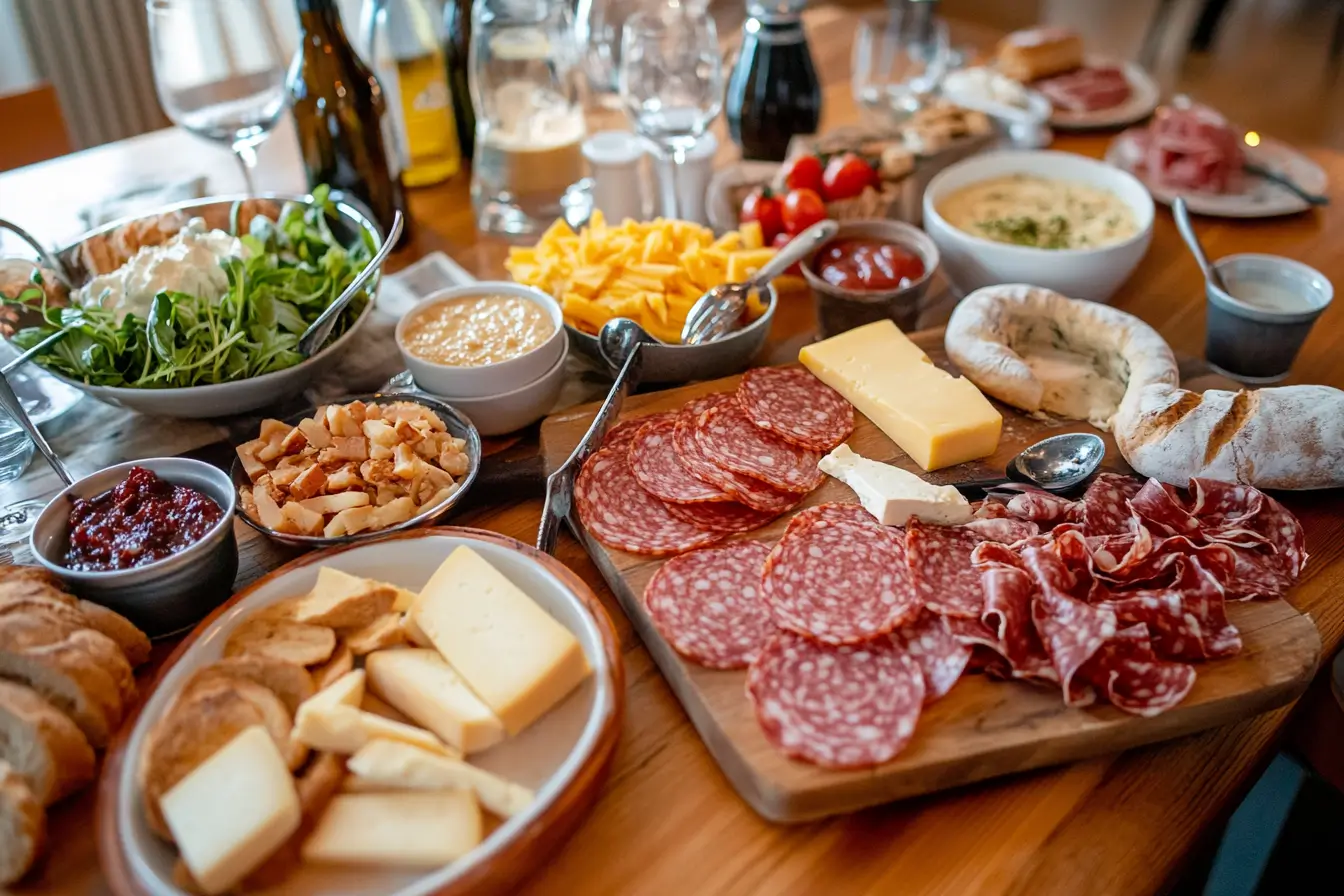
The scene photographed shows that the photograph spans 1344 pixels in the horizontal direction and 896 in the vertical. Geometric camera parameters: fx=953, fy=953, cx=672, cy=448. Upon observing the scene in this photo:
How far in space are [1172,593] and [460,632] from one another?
34.5 inches

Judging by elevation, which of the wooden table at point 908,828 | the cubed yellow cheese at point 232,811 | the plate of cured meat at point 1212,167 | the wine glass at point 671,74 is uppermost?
the wine glass at point 671,74

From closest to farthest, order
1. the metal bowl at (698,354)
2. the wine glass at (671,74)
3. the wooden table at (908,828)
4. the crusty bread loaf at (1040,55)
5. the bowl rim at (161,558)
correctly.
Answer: the wooden table at (908,828) < the bowl rim at (161,558) < the metal bowl at (698,354) < the wine glass at (671,74) < the crusty bread loaf at (1040,55)

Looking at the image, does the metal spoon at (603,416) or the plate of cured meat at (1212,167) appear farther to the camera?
the plate of cured meat at (1212,167)

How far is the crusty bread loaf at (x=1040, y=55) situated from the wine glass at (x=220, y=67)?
1945 mm

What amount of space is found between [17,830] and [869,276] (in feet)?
4.97

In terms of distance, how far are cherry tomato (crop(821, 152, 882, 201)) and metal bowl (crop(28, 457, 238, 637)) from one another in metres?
1.36

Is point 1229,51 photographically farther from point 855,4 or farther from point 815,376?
point 815,376

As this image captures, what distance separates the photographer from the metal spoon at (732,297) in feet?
5.57

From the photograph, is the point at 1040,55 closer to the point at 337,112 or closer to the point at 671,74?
the point at 671,74

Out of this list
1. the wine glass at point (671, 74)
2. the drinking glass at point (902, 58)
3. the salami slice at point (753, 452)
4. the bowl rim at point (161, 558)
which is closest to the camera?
the bowl rim at point (161, 558)

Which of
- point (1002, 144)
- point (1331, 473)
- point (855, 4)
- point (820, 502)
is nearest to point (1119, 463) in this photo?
point (1331, 473)

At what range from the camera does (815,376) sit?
65.3 inches

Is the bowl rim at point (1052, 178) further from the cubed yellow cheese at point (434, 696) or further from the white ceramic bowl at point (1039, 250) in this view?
the cubed yellow cheese at point (434, 696)

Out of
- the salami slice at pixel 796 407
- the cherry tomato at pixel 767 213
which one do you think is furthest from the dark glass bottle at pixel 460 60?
the salami slice at pixel 796 407
